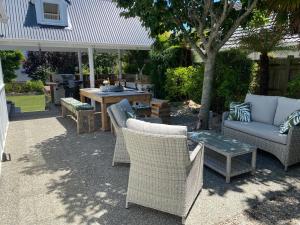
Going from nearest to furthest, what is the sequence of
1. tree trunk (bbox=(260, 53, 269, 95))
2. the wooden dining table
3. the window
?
the wooden dining table, tree trunk (bbox=(260, 53, 269, 95)), the window

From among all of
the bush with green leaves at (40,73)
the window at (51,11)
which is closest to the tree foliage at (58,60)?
the bush with green leaves at (40,73)

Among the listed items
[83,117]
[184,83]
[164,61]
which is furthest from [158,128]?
[164,61]

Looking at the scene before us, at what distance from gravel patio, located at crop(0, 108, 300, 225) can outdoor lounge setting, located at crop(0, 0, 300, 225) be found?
2cm

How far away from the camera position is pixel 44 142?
19.8 feet

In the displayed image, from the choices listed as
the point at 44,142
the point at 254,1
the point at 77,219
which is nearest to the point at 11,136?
the point at 44,142

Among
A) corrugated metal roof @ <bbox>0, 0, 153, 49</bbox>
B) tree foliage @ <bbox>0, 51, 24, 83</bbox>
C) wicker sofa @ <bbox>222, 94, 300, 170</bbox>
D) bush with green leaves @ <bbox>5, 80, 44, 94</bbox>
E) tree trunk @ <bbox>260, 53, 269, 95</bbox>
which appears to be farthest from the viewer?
bush with green leaves @ <bbox>5, 80, 44, 94</bbox>

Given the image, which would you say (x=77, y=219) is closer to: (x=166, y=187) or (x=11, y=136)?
(x=166, y=187)

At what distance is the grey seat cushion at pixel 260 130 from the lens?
4366 millimetres

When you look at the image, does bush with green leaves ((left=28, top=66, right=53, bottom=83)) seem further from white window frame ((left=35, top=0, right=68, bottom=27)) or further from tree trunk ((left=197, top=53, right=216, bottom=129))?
tree trunk ((left=197, top=53, right=216, bottom=129))

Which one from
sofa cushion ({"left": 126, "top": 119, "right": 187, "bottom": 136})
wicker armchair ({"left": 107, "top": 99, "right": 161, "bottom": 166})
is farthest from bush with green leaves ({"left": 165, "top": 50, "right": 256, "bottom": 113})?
sofa cushion ({"left": 126, "top": 119, "right": 187, "bottom": 136})

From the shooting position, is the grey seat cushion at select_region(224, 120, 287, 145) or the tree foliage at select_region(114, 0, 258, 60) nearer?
the grey seat cushion at select_region(224, 120, 287, 145)

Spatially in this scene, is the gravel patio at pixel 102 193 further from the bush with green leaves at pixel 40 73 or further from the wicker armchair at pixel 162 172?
the bush with green leaves at pixel 40 73

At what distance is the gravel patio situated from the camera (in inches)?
120

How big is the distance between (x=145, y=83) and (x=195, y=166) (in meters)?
9.30
